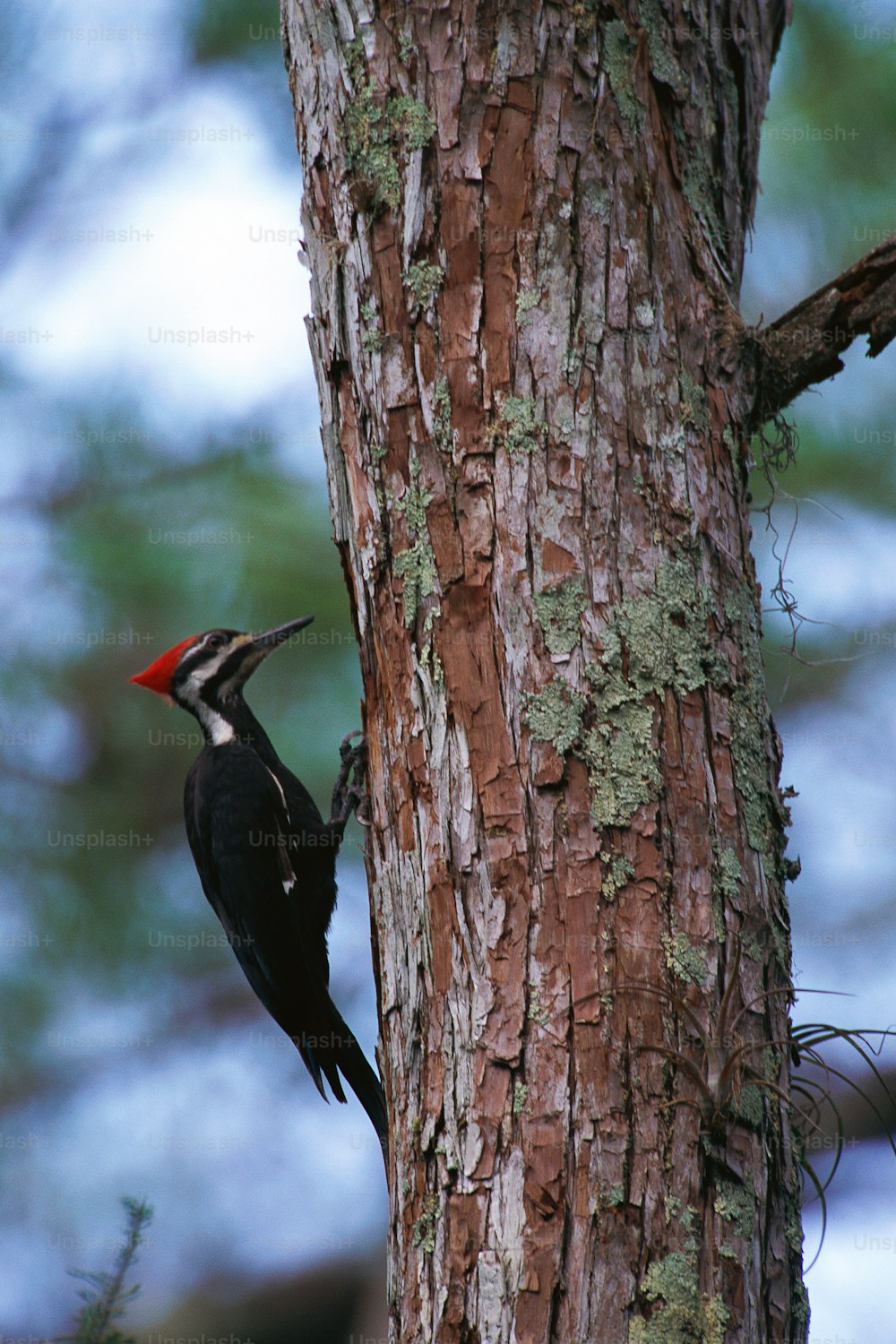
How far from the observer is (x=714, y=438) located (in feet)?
5.65

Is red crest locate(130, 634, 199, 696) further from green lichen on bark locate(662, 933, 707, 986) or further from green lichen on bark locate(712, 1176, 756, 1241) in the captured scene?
green lichen on bark locate(712, 1176, 756, 1241)

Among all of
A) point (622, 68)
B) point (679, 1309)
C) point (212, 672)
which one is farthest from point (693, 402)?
point (212, 672)

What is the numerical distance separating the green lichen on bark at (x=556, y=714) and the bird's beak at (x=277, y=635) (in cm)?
146

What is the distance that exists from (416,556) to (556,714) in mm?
309

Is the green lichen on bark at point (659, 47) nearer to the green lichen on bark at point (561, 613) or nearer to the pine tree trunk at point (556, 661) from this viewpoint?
the pine tree trunk at point (556, 661)

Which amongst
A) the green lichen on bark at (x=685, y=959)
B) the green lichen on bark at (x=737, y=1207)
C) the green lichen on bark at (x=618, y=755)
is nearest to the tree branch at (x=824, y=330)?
the green lichen on bark at (x=618, y=755)

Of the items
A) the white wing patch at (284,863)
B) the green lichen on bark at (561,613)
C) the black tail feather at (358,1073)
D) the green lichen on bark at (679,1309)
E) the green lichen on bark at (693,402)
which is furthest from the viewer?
the white wing patch at (284,863)

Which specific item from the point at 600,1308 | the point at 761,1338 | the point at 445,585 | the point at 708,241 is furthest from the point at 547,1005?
the point at 708,241

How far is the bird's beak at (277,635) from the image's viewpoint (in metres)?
2.99

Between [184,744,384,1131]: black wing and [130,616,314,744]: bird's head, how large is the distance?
5.5 inches

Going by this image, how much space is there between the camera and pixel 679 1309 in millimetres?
1328

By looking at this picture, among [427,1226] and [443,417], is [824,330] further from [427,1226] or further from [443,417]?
[427,1226]

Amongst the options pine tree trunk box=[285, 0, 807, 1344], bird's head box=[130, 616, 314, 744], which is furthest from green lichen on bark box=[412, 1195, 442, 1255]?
bird's head box=[130, 616, 314, 744]

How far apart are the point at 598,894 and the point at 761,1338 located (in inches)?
20.6
